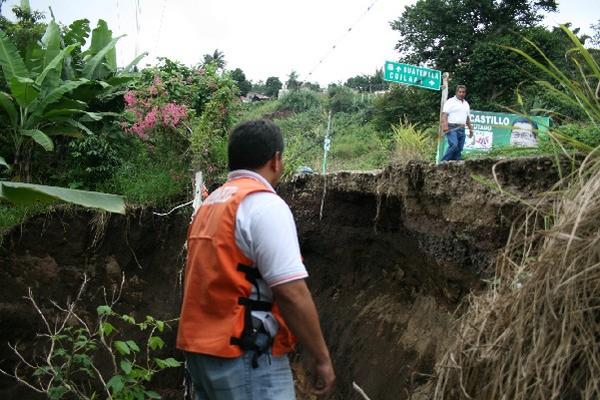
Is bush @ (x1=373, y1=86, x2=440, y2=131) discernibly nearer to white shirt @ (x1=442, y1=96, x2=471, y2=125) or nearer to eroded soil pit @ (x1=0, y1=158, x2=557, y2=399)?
white shirt @ (x1=442, y1=96, x2=471, y2=125)

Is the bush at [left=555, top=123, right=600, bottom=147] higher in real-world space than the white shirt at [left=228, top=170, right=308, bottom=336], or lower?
higher

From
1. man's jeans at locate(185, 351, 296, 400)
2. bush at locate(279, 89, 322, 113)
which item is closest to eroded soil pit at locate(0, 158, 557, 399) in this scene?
man's jeans at locate(185, 351, 296, 400)

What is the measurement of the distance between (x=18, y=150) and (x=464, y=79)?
60.7 ft

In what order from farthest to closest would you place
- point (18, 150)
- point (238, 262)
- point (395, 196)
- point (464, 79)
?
1. point (464, 79)
2. point (18, 150)
3. point (395, 196)
4. point (238, 262)

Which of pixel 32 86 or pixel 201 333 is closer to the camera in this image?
pixel 201 333

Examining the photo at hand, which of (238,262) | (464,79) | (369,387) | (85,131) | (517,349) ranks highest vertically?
(464,79)

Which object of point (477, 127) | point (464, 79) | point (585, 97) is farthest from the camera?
point (464, 79)

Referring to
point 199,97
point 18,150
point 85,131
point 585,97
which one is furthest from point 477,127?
point 585,97

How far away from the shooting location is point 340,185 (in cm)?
560

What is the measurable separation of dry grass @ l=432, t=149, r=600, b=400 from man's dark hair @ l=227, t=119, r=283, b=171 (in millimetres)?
1039

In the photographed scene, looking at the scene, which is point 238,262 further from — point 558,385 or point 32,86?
point 32,86

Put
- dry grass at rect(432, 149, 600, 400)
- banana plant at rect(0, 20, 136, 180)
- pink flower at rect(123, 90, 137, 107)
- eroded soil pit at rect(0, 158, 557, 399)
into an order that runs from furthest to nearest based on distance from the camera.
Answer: pink flower at rect(123, 90, 137, 107)
banana plant at rect(0, 20, 136, 180)
eroded soil pit at rect(0, 158, 557, 399)
dry grass at rect(432, 149, 600, 400)

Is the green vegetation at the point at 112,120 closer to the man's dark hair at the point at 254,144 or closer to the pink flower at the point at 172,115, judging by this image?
the pink flower at the point at 172,115

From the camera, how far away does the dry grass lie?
154 cm
